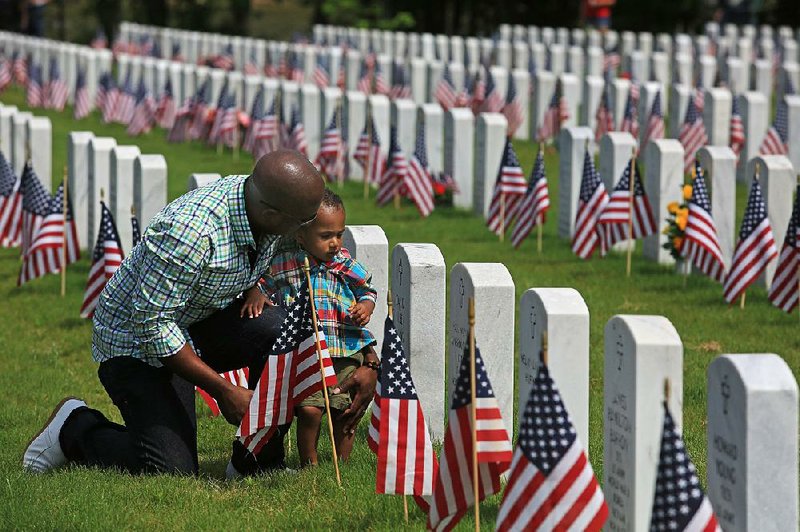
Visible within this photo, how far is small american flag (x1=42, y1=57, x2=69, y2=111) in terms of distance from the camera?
2673cm

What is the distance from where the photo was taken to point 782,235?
12.3 m

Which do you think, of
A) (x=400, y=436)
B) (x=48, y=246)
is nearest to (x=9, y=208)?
(x=48, y=246)

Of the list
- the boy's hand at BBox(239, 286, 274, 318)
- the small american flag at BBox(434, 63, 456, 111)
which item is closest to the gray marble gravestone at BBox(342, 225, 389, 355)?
the boy's hand at BBox(239, 286, 274, 318)

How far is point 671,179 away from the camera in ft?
43.4

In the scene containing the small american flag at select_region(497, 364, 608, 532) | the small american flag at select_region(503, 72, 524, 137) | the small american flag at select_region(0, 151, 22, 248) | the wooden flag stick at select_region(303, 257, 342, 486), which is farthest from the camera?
the small american flag at select_region(503, 72, 524, 137)

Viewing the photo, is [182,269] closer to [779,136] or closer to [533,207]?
[533,207]

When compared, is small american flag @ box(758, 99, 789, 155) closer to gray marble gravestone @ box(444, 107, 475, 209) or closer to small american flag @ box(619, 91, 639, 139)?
small american flag @ box(619, 91, 639, 139)

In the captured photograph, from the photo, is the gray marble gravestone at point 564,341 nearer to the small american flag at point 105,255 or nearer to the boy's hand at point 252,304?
the boy's hand at point 252,304

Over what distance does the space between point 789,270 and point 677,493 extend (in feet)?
19.5

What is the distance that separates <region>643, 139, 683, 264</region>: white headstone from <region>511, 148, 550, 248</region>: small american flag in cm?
93

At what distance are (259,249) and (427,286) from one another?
856 millimetres

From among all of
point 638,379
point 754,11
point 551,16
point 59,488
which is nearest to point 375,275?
point 59,488

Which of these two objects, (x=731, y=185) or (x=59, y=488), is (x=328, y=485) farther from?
(x=731, y=185)

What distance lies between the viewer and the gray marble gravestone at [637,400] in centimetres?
575
